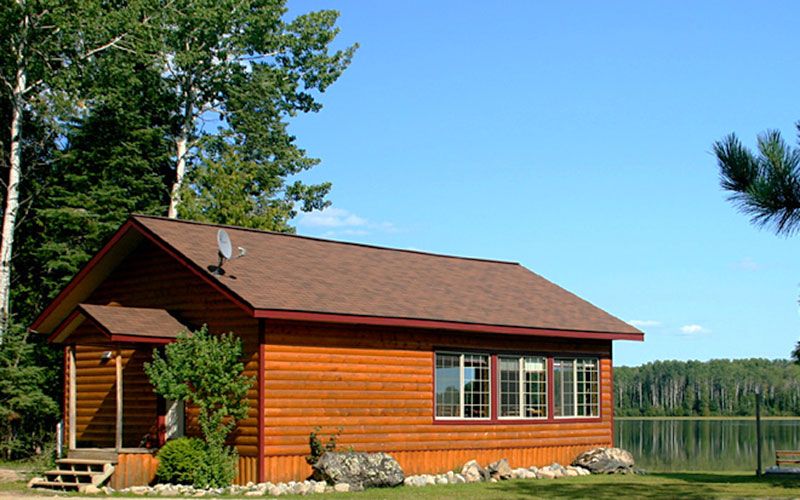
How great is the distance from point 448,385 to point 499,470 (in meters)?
2.09

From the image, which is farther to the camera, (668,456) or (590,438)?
(668,456)

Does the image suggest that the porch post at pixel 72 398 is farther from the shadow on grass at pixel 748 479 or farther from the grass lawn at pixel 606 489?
the shadow on grass at pixel 748 479

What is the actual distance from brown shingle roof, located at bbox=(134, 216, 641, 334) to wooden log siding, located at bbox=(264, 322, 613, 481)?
51 centimetres

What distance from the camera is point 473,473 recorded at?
78.0 ft

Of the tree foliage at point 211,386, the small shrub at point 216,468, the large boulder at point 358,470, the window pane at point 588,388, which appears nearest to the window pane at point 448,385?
the large boulder at point 358,470

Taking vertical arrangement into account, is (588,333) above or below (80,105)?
below

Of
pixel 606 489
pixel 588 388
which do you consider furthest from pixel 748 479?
pixel 606 489

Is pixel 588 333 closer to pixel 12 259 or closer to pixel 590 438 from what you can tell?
pixel 590 438

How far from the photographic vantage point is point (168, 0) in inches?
1490

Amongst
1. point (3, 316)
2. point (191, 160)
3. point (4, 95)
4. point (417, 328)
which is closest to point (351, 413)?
point (417, 328)

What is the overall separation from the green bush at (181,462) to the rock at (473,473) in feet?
19.2

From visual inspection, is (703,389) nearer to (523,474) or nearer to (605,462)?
(605,462)

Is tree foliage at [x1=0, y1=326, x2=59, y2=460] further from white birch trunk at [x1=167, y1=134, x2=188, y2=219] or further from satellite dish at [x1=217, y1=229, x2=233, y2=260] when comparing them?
satellite dish at [x1=217, y1=229, x2=233, y2=260]

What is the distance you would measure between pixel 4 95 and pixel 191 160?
8.48 meters
